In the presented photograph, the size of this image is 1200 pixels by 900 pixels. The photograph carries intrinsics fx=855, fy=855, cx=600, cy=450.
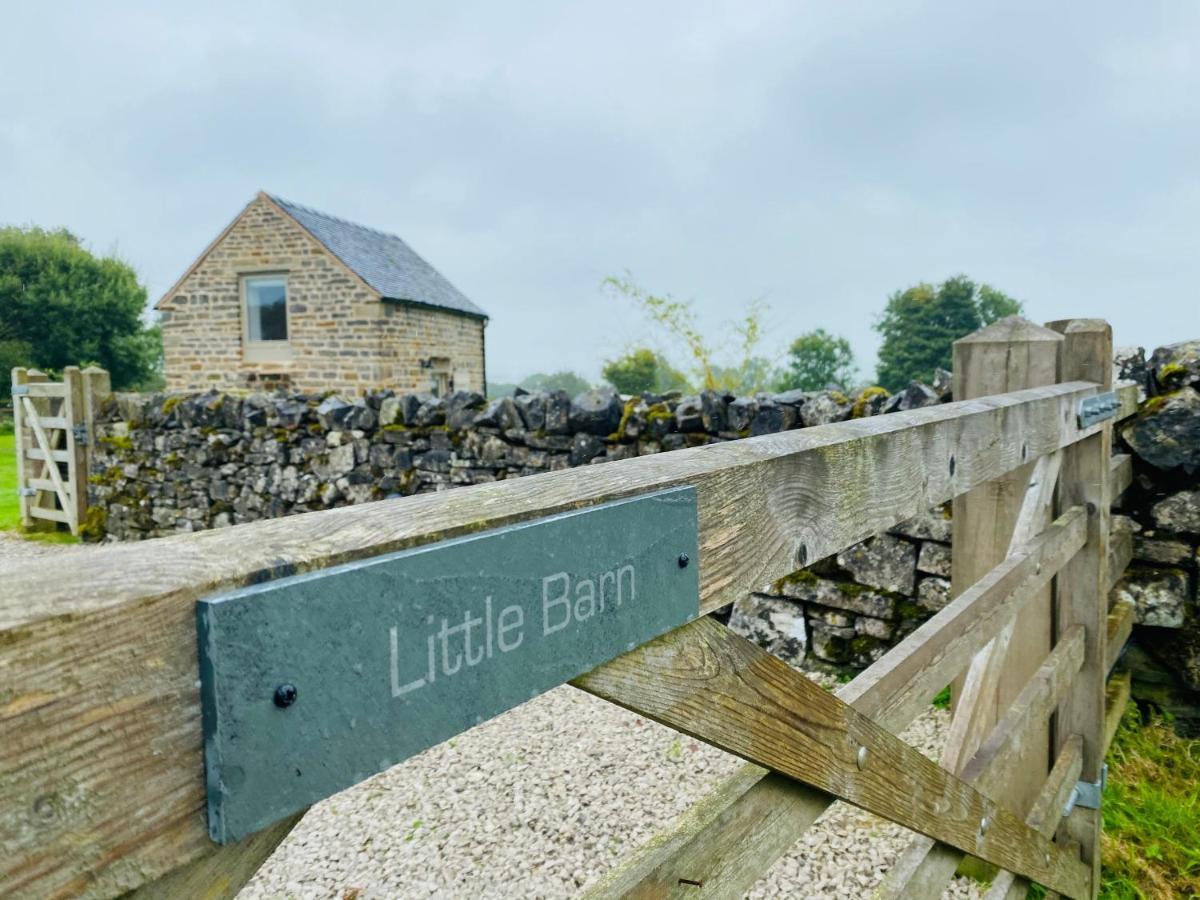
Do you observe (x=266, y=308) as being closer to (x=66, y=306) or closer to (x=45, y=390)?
(x=45, y=390)

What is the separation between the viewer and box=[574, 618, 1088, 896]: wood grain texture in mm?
878

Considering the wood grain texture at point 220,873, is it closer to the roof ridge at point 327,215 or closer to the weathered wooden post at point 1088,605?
the weathered wooden post at point 1088,605

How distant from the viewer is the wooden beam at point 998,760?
5.56ft

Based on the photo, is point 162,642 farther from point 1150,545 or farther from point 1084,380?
point 1150,545

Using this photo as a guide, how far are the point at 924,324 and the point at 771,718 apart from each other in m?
31.0

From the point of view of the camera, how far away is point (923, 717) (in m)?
4.38

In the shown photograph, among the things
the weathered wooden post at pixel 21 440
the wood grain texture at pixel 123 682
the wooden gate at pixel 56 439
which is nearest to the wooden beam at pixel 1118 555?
the wood grain texture at pixel 123 682

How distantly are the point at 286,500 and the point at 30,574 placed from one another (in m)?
8.00

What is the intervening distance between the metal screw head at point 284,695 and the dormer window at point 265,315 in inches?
694

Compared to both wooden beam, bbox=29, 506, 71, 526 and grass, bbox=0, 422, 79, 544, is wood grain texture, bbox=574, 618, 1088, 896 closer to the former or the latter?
grass, bbox=0, 422, 79, 544

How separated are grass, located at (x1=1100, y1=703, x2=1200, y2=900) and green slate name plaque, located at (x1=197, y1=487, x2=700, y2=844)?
10.6 ft

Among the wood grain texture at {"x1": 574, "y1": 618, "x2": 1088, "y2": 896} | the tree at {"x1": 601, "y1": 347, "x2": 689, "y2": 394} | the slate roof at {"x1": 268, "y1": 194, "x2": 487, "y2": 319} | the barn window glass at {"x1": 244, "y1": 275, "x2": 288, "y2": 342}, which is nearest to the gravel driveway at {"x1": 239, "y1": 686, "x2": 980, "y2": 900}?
the wood grain texture at {"x1": 574, "y1": 618, "x2": 1088, "y2": 896}

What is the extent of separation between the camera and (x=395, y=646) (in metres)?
0.60

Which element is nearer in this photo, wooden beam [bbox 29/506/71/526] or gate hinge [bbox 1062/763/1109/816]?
gate hinge [bbox 1062/763/1109/816]
